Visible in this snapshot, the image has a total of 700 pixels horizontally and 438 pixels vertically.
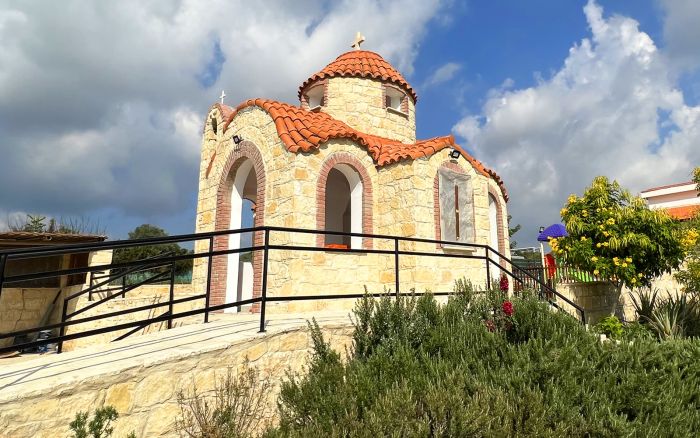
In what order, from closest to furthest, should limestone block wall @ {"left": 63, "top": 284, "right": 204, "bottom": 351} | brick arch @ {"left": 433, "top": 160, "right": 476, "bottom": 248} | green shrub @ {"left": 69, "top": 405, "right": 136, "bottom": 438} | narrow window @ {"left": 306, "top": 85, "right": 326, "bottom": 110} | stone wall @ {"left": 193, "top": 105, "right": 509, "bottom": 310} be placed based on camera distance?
green shrub @ {"left": 69, "top": 405, "right": 136, "bottom": 438}, stone wall @ {"left": 193, "top": 105, "right": 509, "bottom": 310}, limestone block wall @ {"left": 63, "top": 284, "right": 204, "bottom": 351}, brick arch @ {"left": 433, "top": 160, "right": 476, "bottom": 248}, narrow window @ {"left": 306, "top": 85, "right": 326, "bottom": 110}

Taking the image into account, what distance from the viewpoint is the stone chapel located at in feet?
27.0

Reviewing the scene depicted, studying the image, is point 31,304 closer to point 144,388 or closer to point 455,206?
point 144,388

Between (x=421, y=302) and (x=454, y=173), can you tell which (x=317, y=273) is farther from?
(x=454, y=173)

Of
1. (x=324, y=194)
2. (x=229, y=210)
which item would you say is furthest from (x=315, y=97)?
(x=324, y=194)

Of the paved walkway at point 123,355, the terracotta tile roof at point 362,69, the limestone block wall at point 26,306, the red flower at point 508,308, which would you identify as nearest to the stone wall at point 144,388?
the paved walkway at point 123,355

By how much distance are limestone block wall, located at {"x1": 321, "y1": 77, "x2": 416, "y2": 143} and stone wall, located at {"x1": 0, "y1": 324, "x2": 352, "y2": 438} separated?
8.57m

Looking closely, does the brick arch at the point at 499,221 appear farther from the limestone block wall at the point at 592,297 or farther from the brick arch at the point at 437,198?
the brick arch at the point at 437,198

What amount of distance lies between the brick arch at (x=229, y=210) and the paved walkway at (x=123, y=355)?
3.34 metres

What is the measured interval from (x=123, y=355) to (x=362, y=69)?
35.3 ft

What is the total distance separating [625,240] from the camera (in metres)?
9.50

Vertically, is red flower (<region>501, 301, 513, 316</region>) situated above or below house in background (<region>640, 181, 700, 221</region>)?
below

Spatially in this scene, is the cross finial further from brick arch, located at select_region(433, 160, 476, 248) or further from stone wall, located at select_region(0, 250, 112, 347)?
stone wall, located at select_region(0, 250, 112, 347)

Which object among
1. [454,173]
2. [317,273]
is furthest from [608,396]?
[454,173]

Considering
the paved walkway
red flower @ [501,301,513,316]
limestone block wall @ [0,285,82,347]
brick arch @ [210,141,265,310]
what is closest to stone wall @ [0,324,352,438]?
the paved walkway
